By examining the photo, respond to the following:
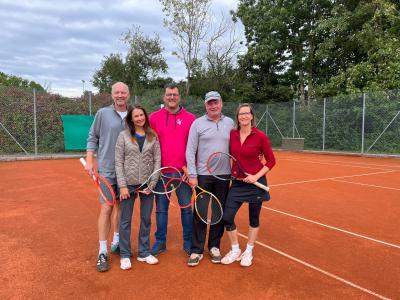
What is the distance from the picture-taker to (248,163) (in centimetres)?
387

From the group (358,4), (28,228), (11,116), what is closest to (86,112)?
(11,116)

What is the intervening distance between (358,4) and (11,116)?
856 inches

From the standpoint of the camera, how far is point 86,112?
1791 cm

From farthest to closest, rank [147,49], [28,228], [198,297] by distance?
1. [147,49]
2. [28,228]
3. [198,297]

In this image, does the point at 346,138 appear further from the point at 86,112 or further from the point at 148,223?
the point at 148,223

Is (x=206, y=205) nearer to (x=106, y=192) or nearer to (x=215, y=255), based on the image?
(x=215, y=255)

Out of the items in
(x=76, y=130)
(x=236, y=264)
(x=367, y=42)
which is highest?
(x=367, y=42)

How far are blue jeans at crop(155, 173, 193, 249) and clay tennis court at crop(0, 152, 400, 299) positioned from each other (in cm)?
25

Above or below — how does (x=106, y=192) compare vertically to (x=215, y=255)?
above

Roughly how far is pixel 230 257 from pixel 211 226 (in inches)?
16.9

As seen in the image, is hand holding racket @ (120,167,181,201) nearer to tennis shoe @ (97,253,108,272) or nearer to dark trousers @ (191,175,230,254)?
dark trousers @ (191,175,230,254)

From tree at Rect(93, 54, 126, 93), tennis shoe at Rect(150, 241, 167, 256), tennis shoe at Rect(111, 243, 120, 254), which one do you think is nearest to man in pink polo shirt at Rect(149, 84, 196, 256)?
tennis shoe at Rect(150, 241, 167, 256)

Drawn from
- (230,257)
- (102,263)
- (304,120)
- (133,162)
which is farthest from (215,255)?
(304,120)

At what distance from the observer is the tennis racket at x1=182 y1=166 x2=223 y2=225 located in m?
4.00
